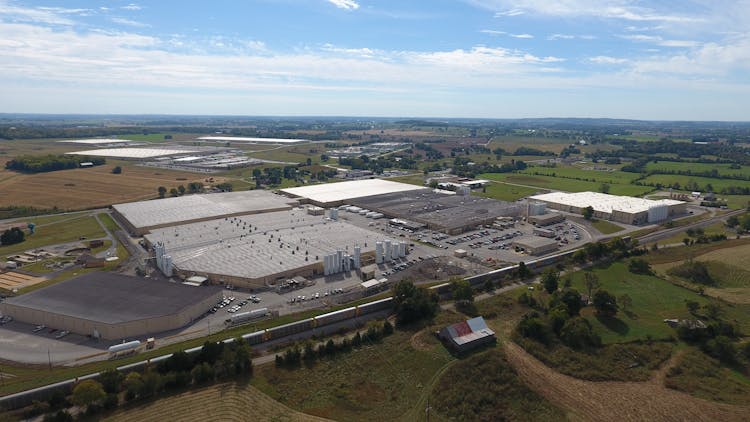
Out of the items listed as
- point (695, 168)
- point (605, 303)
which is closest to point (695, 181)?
point (695, 168)

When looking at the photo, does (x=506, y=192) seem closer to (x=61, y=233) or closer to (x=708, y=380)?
(x=708, y=380)

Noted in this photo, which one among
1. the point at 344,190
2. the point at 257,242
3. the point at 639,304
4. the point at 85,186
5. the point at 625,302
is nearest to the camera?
the point at 625,302

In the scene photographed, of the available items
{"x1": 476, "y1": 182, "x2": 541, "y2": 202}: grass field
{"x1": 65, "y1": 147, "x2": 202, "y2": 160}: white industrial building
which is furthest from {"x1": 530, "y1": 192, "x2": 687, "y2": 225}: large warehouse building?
{"x1": 65, "y1": 147, "x2": 202, "y2": 160}: white industrial building

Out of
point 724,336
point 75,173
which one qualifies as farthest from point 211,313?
point 75,173

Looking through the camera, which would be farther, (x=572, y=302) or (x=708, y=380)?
(x=572, y=302)

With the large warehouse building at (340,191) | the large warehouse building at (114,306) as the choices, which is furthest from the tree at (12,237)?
the large warehouse building at (340,191)

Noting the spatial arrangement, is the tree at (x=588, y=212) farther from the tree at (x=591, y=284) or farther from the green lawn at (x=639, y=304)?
the tree at (x=591, y=284)

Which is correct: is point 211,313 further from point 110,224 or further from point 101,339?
point 110,224
